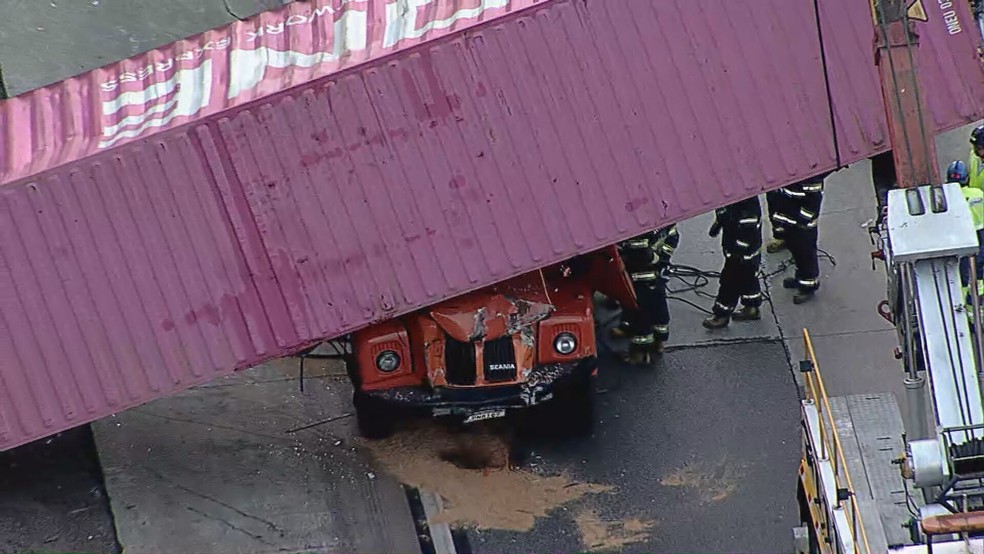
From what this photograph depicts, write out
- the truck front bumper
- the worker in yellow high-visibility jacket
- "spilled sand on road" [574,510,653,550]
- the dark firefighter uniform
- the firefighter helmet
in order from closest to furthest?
1. the worker in yellow high-visibility jacket
2. "spilled sand on road" [574,510,653,550]
3. the truck front bumper
4. the firefighter helmet
5. the dark firefighter uniform

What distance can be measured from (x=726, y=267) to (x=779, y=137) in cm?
Result: 157

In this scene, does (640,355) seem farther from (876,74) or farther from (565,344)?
(876,74)

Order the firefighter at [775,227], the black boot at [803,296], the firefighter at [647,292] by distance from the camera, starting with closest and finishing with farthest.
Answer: the firefighter at [647,292] → the firefighter at [775,227] → the black boot at [803,296]

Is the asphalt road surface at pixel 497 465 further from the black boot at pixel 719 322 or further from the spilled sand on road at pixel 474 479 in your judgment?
the black boot at pixel 719 322

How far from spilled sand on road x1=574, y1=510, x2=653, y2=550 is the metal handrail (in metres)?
2.27

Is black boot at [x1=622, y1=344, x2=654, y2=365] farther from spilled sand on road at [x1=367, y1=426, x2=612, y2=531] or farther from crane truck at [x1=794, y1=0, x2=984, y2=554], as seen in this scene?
crane truck at [x1=794, y1=0, x2=984, y2=554]

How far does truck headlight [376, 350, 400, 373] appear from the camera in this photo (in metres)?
11.0

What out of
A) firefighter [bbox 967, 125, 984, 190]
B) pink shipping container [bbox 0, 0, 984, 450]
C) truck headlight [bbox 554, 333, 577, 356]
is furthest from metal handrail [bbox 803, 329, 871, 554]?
firefighter [bbox 967, 125, 984, 190]

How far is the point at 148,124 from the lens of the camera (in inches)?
436

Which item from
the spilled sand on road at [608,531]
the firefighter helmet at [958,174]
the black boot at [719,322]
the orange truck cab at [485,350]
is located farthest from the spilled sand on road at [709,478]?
the firefighter helmet at [958,174]

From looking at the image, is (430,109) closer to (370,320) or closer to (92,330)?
(370,320)

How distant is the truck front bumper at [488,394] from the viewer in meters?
10.9

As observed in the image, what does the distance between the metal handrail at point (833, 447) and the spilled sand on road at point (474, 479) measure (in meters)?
2.77

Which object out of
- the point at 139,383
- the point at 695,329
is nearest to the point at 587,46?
the point at 695,329
